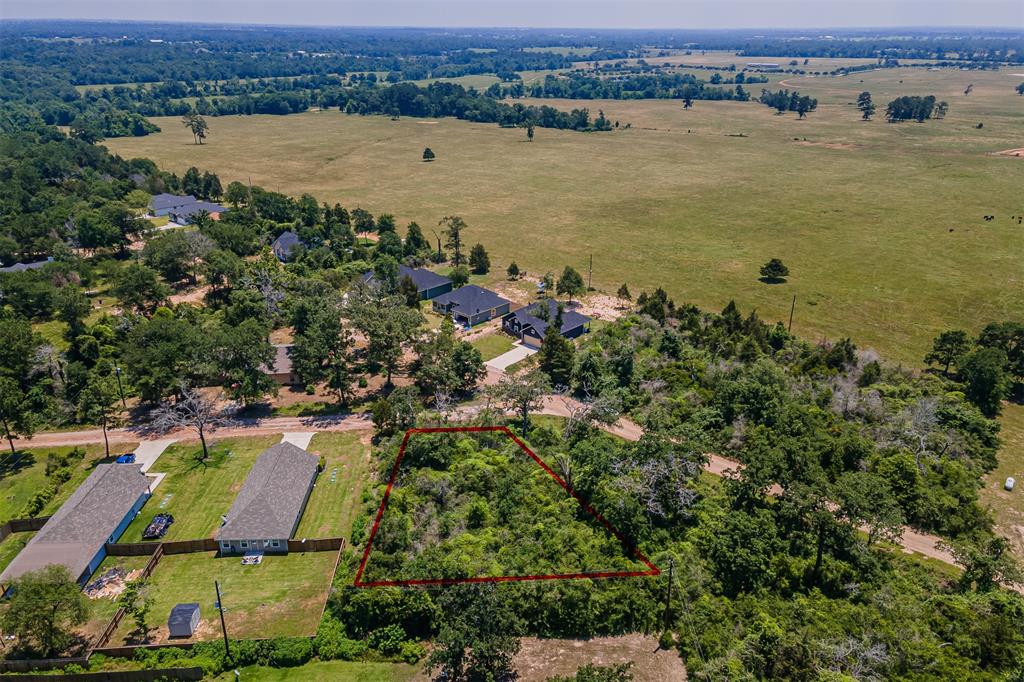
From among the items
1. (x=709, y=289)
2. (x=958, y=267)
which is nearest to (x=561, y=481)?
(x=709, y=289)

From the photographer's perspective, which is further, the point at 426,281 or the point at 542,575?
the point at 426,281

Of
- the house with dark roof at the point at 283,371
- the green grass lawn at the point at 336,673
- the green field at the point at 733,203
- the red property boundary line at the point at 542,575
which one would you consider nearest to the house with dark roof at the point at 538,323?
the green field at the point at 733,203

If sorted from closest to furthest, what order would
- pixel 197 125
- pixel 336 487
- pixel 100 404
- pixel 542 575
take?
pixel 542 575 → pixel 336 487 → pixel 100 404 → pixel 197 125

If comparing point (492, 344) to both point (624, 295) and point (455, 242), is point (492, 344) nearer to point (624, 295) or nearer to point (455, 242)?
point (624, 295)

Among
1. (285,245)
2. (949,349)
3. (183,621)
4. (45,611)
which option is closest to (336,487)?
(183,621)

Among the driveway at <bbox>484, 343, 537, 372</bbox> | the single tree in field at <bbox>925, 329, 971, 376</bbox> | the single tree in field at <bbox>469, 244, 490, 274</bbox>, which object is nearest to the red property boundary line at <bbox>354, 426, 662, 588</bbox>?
the driveway at <bbox>484, 343, 537, 372</bbox>

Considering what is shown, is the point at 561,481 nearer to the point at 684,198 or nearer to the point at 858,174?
the point at 684,198
